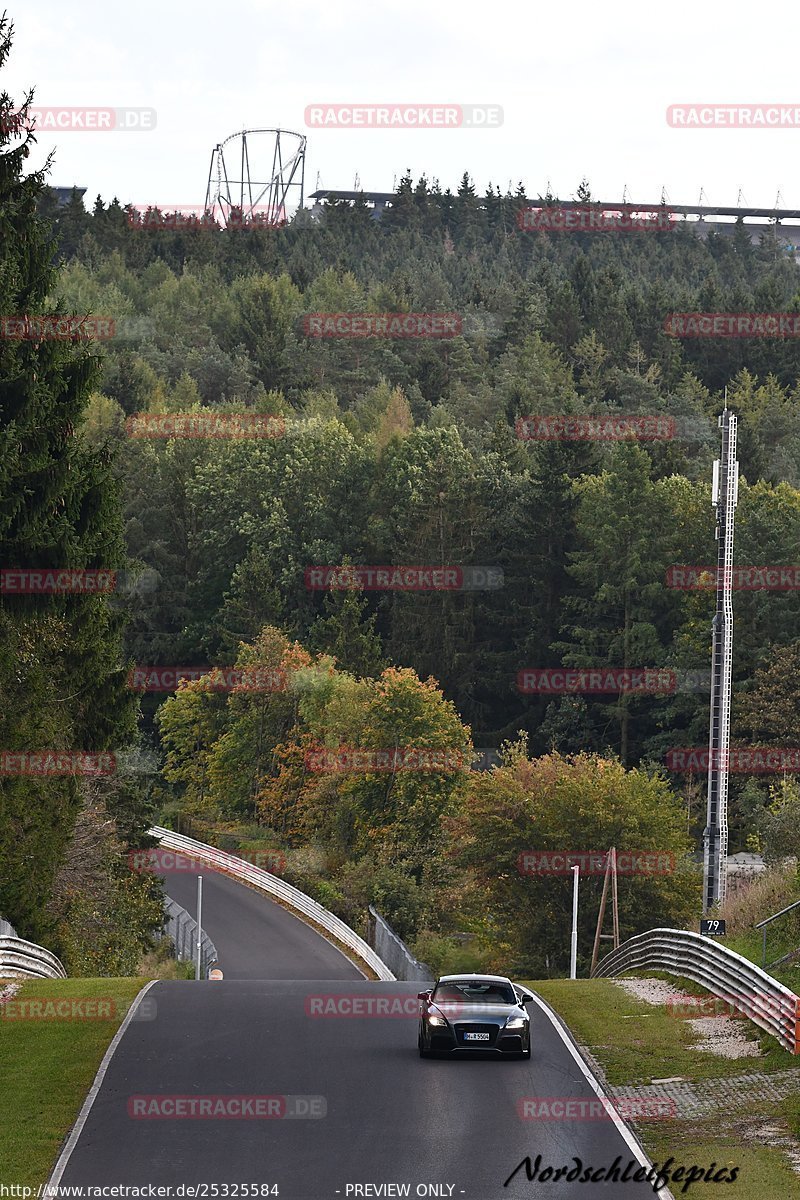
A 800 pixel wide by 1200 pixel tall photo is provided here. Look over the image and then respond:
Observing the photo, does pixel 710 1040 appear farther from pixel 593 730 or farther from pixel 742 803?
pixel 593 730

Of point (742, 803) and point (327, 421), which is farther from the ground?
point (327, 421)

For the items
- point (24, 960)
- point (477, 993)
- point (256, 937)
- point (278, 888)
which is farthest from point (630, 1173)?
point (278, 888)

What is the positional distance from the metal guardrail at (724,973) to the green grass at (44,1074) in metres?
9.04

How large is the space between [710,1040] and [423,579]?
3193 inches

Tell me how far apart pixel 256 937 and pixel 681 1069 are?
41.9m

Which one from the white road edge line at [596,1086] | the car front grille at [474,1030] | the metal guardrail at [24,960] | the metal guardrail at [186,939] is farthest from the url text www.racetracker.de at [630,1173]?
the metal guardrail at [186,939]

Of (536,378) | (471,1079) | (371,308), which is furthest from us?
(371,308)

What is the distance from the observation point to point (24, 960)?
3127cm

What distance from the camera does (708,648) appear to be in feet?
300

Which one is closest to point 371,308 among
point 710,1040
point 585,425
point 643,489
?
point 585,425

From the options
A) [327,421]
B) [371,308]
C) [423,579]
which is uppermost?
[371,308]

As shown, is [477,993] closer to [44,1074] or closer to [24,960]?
[44,1074]

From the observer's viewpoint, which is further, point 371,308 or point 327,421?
point 371,308

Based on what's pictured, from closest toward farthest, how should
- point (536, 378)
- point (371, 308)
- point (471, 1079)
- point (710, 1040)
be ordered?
point (471, 1079)
point (710, 1040)
point (536, 378)
point (371, 308)
